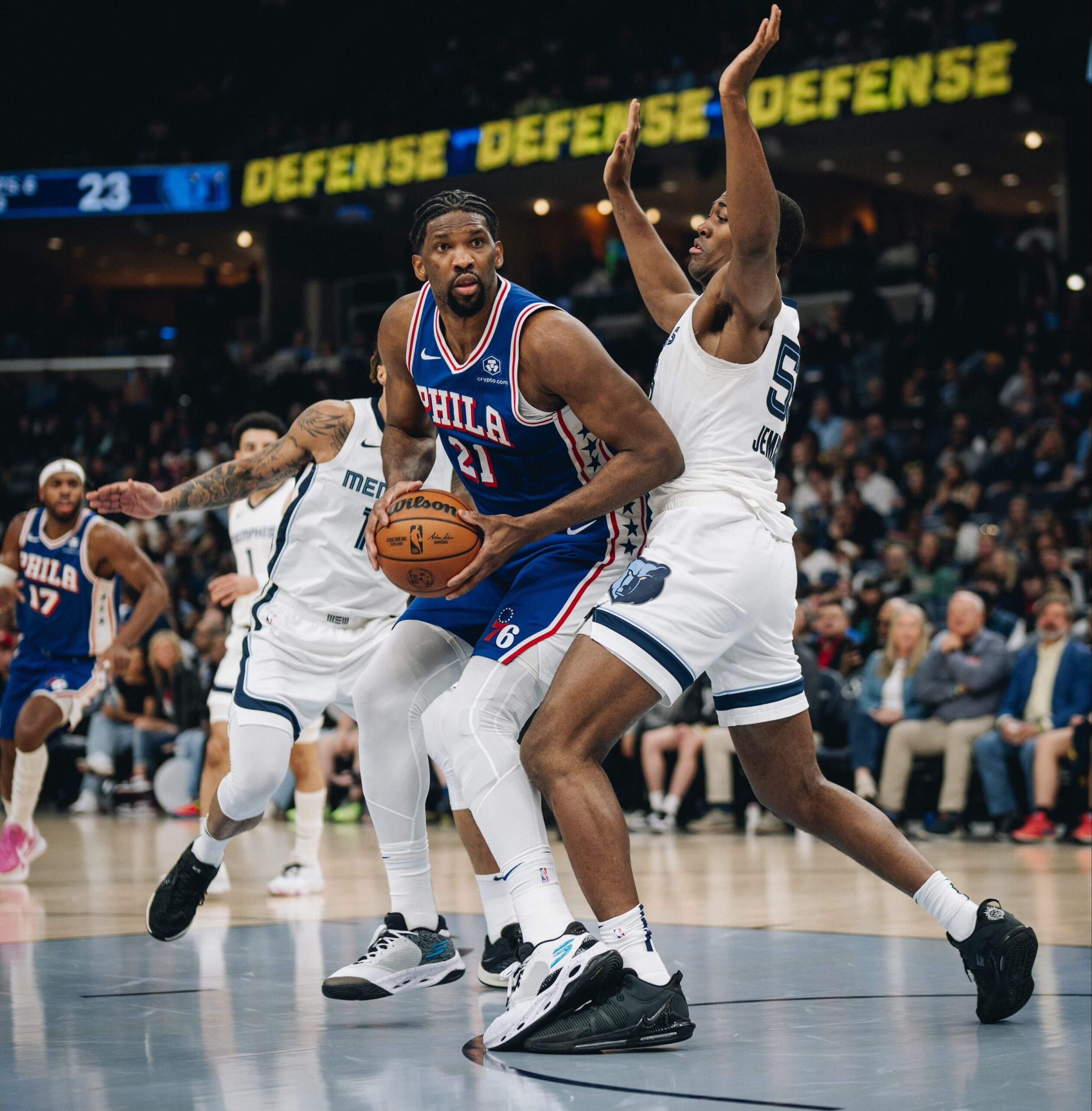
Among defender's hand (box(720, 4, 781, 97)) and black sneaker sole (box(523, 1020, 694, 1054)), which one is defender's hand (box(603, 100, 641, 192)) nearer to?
defender's hand (box(720, 4, 781, 97))

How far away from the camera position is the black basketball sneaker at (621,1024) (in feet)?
11.5

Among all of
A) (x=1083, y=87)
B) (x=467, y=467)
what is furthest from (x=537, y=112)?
(x=467, y=467)

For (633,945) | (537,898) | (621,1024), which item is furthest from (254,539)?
(621,1024)

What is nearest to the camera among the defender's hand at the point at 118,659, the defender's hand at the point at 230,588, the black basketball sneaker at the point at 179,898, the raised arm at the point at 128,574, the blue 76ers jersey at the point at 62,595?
the black basketball sneaker at the point at 179,898

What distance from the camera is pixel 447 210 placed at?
13.1ft

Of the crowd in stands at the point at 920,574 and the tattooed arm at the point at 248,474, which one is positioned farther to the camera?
the crowd in stands at the point at 920,574

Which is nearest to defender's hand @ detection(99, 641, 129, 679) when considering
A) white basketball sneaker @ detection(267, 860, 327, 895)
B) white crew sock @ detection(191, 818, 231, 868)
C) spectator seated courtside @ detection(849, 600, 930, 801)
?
white basketball sneaker @ detection(267, 860, 327, 895)

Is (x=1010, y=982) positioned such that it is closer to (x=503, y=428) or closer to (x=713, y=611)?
(x=713, y=611)

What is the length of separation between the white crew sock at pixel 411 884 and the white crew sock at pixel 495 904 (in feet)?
0.68

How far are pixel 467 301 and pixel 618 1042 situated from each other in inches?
73.2

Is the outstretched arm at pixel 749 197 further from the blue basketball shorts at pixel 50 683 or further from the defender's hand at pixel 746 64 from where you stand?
A: the blue basketball shorts at pixel 50 683

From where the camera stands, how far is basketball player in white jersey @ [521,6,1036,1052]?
3.62 metres

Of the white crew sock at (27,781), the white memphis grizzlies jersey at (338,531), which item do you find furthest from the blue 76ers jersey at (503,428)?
the white crew sock at (27,781)

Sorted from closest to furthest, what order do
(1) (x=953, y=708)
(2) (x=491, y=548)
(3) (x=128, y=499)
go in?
(2) (x=491, y=548), (3) (x=128, y=499), (1) (x=953, y=708)
